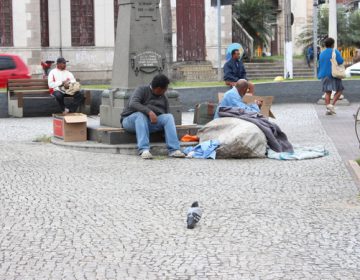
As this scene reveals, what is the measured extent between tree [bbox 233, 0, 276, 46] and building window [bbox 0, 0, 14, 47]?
11.6 meters

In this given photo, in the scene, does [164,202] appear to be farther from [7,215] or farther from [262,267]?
[262,267]

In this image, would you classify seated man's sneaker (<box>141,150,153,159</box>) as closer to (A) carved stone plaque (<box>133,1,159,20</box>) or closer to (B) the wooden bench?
(A) carved stone plaque (<box>133,1,159,20</box>)

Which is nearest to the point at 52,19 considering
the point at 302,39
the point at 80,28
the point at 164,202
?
the point at 80,28

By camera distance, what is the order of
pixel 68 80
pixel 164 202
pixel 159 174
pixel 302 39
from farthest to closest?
pixel 302 39
pixel 68 80
pixel 159 174
pixel 164 202

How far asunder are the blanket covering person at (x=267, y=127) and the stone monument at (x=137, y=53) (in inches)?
44.6

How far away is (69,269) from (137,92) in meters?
6.18

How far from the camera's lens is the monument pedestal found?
43.2 ft

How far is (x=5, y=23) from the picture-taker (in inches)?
1260

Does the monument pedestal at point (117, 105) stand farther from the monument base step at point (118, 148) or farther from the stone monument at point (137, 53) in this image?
the monument base step at point (118, 148)

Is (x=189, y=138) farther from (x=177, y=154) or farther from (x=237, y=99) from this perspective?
(x=177, y=154)

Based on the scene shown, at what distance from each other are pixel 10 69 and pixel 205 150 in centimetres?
1339

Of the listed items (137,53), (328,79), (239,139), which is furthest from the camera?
(328,79)

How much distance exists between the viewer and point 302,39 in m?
42.6

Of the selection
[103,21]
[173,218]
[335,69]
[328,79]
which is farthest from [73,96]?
[103,21]
